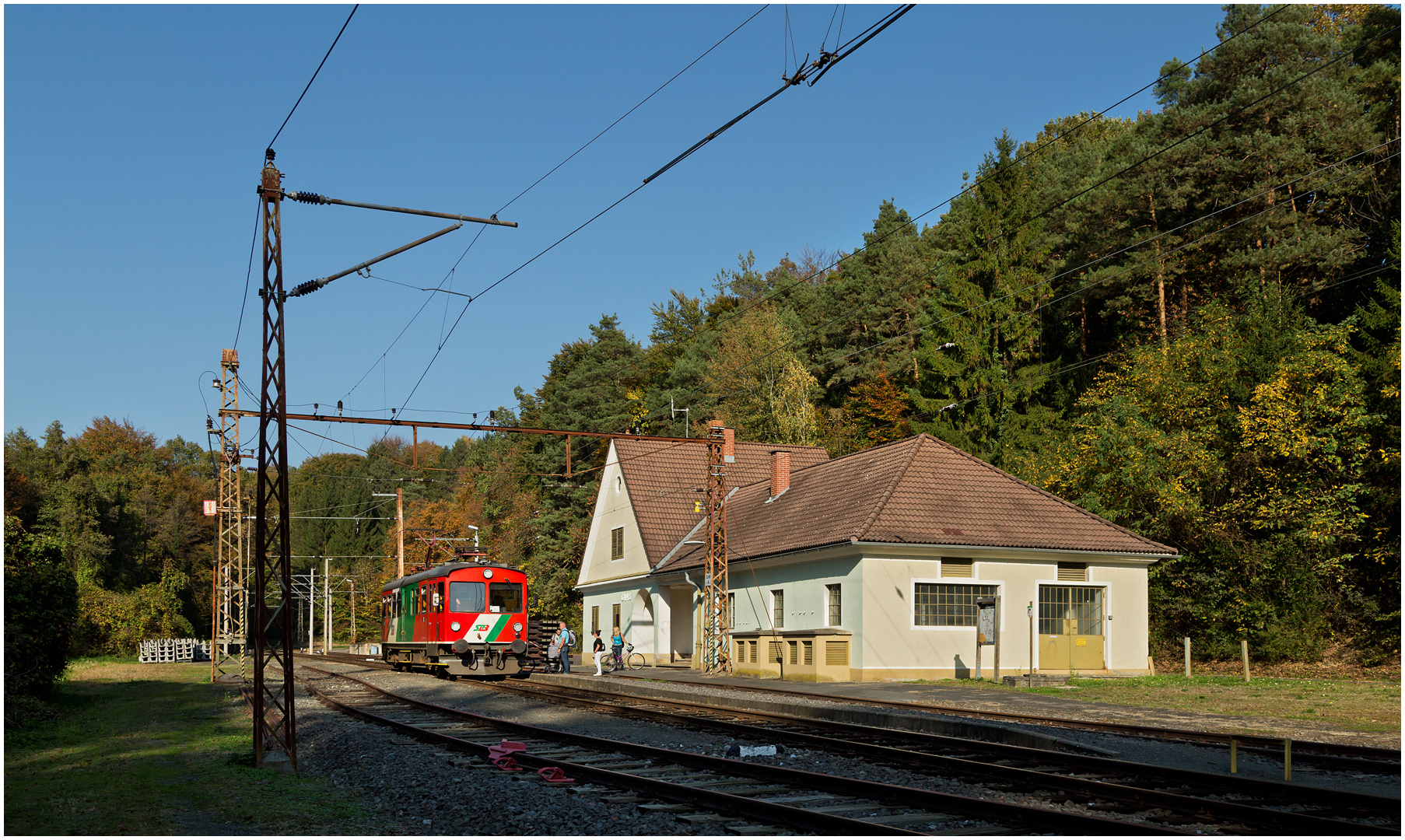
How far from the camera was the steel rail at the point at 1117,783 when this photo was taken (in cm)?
840

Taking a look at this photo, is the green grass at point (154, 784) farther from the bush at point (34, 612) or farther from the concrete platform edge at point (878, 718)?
the concrete platform edge at point (878, 718)

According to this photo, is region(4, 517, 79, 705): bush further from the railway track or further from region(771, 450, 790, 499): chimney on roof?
region(771, 450, 790, 499): chimney on roof

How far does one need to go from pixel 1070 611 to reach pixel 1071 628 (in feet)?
1.50

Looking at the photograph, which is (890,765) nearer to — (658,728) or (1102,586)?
(658,728)

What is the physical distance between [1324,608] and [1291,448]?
15.7ft

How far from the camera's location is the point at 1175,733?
46.1ft

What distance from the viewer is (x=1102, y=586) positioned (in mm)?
28766

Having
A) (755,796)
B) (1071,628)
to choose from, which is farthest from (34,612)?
(1071,628)

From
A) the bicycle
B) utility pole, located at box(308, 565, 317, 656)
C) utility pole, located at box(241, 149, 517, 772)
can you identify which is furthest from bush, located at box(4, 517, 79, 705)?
utility pole, located at box(308, 565, 317, 656)

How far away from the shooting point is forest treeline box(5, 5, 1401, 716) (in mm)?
29891

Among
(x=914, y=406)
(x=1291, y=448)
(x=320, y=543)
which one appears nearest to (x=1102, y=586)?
(x=1291, y=448)

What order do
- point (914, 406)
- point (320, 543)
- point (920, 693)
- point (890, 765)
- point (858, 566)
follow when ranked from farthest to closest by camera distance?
point (320, 543), point (914, 406), point (858, 566), point (920, 693), point (890, 765)

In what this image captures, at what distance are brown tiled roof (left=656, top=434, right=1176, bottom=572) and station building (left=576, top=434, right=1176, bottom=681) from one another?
5 cm

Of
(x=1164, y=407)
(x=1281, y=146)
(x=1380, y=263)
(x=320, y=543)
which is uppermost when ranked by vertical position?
(x=1281, y=146)
